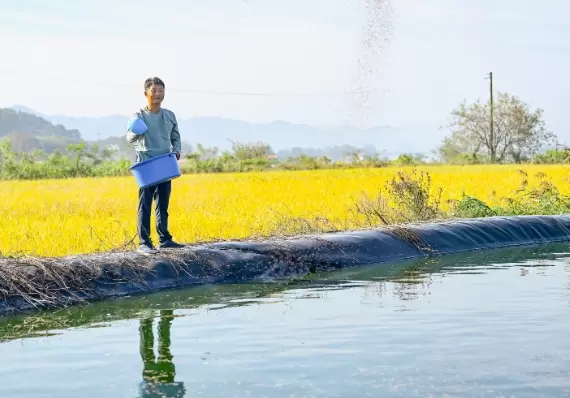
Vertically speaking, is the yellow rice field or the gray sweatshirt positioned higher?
the gray sweatshirt

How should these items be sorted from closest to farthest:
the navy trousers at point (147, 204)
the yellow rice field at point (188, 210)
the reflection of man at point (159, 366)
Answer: the reflection of man at point (159, 366)
the navy trousers at point (147, 204)
the yellow rice field at point (188, 210)

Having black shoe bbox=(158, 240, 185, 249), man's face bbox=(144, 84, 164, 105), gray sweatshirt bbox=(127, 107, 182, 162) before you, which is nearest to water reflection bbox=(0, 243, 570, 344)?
black shoe bbox=(158, 240, 185, 249)

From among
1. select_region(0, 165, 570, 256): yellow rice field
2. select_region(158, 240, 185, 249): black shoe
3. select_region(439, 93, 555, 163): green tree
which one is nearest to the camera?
select_region(158, 240, 185, 249): black shoe

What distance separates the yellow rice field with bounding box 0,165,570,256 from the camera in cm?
890

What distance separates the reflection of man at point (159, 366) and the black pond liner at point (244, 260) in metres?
0.95

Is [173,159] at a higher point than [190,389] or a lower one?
higher

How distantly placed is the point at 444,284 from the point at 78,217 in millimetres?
5489

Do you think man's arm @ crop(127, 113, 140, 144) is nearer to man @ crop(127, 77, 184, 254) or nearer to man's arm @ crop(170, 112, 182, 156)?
man @ crop(127, 77, 184, 254)

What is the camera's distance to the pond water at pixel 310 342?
4.07 metres

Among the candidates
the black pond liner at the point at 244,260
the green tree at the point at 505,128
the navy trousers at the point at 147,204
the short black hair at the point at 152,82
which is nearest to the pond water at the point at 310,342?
the black pond liner at the point at 244,260

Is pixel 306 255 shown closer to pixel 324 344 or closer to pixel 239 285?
pixel 239 285

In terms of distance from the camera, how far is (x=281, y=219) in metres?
9.94

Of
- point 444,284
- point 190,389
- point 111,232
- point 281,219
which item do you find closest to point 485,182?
point 281,219

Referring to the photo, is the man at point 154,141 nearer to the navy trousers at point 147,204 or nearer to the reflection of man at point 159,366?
the navy trousers at point 147,204
